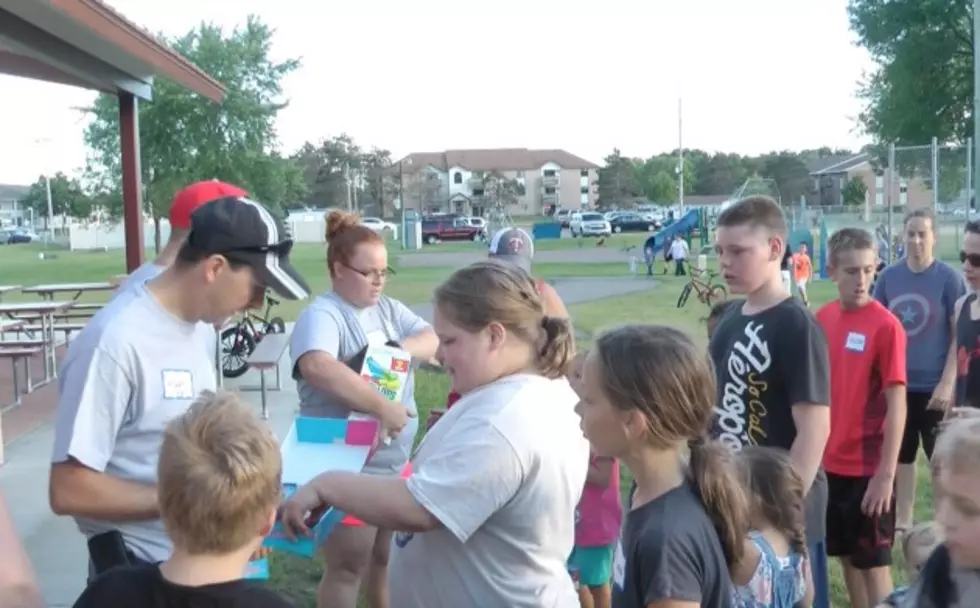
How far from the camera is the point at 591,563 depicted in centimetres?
431

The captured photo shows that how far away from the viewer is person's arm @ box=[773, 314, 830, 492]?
10.3ft

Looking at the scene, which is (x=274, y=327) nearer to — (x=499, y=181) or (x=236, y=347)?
(x=236, y=347)

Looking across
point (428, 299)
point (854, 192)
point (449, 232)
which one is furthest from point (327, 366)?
point (854, 192)

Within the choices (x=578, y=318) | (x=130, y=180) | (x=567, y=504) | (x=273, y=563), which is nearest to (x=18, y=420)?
(x=130, y=180)

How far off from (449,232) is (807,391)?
5605 centimetres

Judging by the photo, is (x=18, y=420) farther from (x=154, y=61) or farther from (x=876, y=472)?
(x=876, y=472)

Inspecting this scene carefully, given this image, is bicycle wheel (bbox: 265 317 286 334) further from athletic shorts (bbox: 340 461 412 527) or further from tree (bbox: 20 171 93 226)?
tree (bbox: 20 171 93 226)

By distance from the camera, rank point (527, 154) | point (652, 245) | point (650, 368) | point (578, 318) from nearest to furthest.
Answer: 1. point (650, 368)
2. point (578, 318)
3. point (652, 245)
4. point (527, 154)

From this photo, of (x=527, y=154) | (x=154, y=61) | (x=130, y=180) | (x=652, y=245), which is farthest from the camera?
(x=527, y=154)

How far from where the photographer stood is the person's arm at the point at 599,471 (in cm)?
412

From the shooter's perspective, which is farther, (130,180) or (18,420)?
(130,180)

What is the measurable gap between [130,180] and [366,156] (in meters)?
90.6

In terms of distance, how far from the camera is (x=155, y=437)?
246 centimetres

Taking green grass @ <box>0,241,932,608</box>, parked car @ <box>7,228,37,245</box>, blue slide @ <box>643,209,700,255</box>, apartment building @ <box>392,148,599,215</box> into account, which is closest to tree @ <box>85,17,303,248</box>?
green grass @ <box>0,241,932,608</box>
